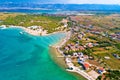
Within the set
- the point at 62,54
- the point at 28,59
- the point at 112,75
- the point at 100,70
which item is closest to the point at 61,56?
the point at 62,54

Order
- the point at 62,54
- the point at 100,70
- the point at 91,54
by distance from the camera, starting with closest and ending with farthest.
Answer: the point at 100,70
the point at 62,54
the point at 91,54

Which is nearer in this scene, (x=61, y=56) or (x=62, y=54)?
(x=61, y=56)

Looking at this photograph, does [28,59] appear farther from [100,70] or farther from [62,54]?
[100,70]

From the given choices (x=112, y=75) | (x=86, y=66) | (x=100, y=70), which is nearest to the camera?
(x=112, y=75)

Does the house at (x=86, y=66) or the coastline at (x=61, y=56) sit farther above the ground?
the house at (x=86, y=66)

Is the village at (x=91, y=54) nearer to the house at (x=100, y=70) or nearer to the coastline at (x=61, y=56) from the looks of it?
the house at (x=100, y=70)

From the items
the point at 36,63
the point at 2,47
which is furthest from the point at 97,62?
the point at 2,47

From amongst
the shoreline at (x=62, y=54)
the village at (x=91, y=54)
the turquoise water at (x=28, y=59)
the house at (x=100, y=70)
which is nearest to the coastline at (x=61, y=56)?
the shoreline at (x=62, y=54)

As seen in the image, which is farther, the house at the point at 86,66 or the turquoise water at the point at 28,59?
the house at the point at 86,66

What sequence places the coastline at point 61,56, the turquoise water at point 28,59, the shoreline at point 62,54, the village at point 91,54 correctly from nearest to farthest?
the turquoise water at point 28,59, the shoreline at point 62,54, the coastline at point 61,56, the village at point 91,54
